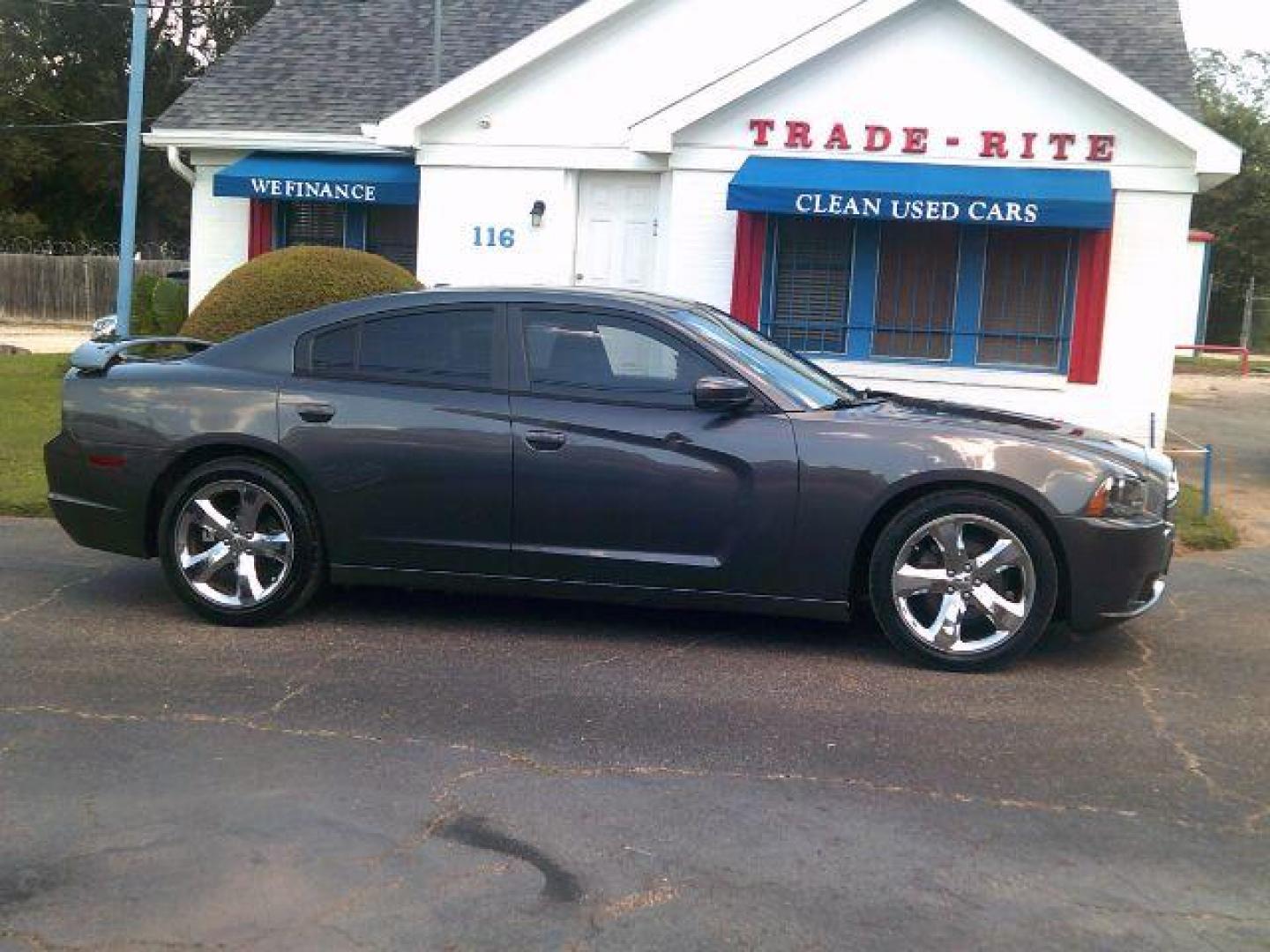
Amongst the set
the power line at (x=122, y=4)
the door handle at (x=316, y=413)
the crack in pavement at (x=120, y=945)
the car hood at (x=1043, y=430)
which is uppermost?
the power line at (x=122, y=4)

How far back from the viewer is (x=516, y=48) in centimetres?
1494

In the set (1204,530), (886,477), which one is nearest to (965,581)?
(886,477)

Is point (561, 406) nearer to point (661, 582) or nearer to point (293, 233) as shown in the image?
point (661, 582)

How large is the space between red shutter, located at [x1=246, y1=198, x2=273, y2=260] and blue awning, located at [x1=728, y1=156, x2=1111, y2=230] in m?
6.29

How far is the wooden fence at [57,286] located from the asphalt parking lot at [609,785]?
36718mm

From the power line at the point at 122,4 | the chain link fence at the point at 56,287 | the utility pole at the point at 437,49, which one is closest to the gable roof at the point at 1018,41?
the utility pole at the point at 437,49

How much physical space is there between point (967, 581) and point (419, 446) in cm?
242

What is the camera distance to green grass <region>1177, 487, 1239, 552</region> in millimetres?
9227

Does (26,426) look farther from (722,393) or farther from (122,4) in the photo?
(122,4)

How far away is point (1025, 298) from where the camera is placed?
1441 cm

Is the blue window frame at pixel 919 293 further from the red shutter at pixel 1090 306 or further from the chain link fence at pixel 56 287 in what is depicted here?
the chain link fence at pixel 56 287

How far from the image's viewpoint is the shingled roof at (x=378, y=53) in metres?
15.9

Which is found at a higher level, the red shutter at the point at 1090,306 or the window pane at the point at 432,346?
the red shutter at the point at 1090,306

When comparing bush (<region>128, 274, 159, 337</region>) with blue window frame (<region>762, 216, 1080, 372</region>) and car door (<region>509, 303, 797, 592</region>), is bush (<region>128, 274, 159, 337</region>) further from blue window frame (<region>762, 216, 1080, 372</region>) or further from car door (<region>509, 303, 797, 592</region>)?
car door (<region>509, 303, 797, 592</region>)
